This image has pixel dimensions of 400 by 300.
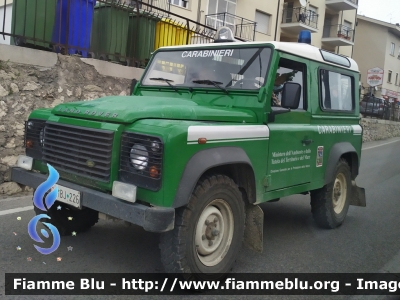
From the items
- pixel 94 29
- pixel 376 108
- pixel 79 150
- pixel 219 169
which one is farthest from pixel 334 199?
pixel 376 108

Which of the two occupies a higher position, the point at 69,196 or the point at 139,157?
the point at 139,157

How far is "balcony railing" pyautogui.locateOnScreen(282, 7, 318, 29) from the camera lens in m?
26.3

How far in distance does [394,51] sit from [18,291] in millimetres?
40929

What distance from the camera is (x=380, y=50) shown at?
36.9 m

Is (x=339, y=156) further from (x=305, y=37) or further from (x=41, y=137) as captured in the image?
(x=41, y=137)

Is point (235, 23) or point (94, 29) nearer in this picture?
point (94, 29)

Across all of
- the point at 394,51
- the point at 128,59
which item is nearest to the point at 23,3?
the point at 128,59

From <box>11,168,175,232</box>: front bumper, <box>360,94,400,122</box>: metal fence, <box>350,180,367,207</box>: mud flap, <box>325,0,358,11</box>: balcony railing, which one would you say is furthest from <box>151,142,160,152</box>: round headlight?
<box>325,0,358,11</box>: balcony railing

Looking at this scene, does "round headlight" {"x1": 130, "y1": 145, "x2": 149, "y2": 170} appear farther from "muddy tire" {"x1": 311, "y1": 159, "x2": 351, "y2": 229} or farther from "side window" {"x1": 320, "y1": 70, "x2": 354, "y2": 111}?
"muddy tire" {"x1": 311, "y1": 159, "x2": 351, "y2": 229}

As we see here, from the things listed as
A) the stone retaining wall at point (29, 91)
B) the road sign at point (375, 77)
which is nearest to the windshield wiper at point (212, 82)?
the stone retaining wall at point (29, 91)

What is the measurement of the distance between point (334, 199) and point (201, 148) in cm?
304

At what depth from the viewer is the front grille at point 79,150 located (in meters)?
3.23

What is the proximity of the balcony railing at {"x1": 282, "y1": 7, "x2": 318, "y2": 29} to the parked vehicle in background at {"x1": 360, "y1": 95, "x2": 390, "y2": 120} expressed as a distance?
252 inches

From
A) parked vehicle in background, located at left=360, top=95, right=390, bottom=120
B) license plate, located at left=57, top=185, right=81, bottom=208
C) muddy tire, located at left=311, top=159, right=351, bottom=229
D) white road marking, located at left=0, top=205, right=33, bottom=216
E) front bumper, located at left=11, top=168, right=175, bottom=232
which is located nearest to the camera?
front bumper, located at left=11, top=168, right=175, bottom=232
